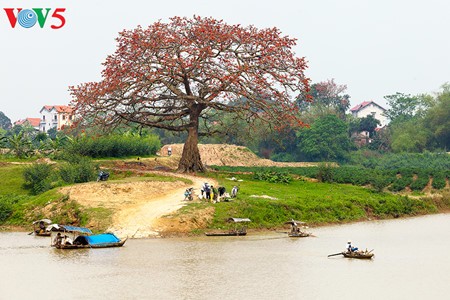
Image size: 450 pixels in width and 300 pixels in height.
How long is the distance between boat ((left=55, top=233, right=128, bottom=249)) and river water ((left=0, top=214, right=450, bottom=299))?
0.53m

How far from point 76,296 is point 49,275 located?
401cm

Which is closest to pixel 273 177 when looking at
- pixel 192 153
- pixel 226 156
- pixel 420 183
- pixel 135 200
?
pixel 192 153

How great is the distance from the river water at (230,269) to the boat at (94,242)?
0.53m

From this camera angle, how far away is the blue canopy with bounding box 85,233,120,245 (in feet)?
120

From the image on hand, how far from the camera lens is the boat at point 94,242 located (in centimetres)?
3622

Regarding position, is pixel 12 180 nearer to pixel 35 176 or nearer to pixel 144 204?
pixel 35 176

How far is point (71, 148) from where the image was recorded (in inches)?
2473

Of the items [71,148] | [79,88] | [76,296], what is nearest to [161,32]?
[79,88]

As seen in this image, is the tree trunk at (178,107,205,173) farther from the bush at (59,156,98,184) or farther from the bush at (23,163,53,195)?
the bush at (23,163,53,195)

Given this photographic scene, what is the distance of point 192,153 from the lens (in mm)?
57312

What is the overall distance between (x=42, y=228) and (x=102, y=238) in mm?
5739

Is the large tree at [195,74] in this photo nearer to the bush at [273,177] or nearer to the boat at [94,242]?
the bush at [273,177]

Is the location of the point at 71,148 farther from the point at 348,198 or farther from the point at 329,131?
the point at 329,131

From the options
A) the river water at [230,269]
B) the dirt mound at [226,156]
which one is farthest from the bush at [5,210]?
the dirt mound at [226,156]
